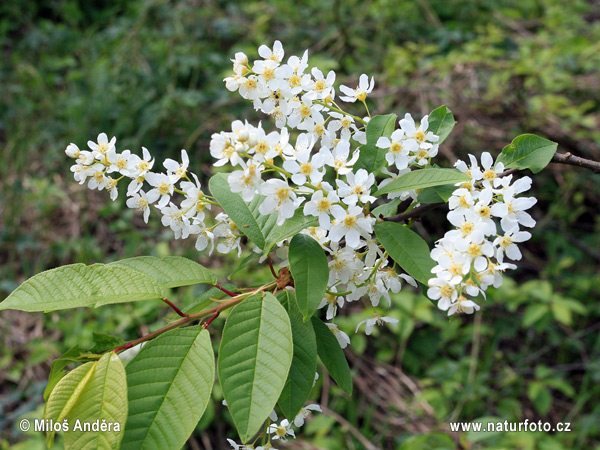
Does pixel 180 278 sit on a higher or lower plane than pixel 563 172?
higher

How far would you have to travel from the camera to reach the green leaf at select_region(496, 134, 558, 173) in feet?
2.43

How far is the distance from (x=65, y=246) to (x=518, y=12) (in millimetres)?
3781

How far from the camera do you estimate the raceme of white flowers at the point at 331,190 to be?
23.8 inches

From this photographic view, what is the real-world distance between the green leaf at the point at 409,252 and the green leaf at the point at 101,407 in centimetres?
35

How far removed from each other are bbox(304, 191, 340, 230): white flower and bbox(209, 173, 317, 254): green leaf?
0.03 metres

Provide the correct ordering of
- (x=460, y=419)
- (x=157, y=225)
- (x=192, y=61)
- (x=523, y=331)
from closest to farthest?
1. (x=460, y=419)
2. (x=523, y=331)
3. (x=157, y=225)
4. (x=192, y=61)

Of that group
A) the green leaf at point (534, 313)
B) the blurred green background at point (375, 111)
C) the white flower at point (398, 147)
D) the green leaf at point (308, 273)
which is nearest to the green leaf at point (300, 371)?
the green leaf at point (308, 273)

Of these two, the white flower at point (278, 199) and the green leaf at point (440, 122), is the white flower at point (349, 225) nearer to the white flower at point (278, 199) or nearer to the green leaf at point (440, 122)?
the white flower at point (278, 199)

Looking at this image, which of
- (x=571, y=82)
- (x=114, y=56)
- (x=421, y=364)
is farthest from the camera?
(x=114, y=56)

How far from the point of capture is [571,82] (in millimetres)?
3074

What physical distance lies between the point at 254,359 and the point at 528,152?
1.63 feet

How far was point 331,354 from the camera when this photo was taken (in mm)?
724

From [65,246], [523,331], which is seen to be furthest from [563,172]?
[65,246]

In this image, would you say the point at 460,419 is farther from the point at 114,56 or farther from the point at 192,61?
the point at 114,56
